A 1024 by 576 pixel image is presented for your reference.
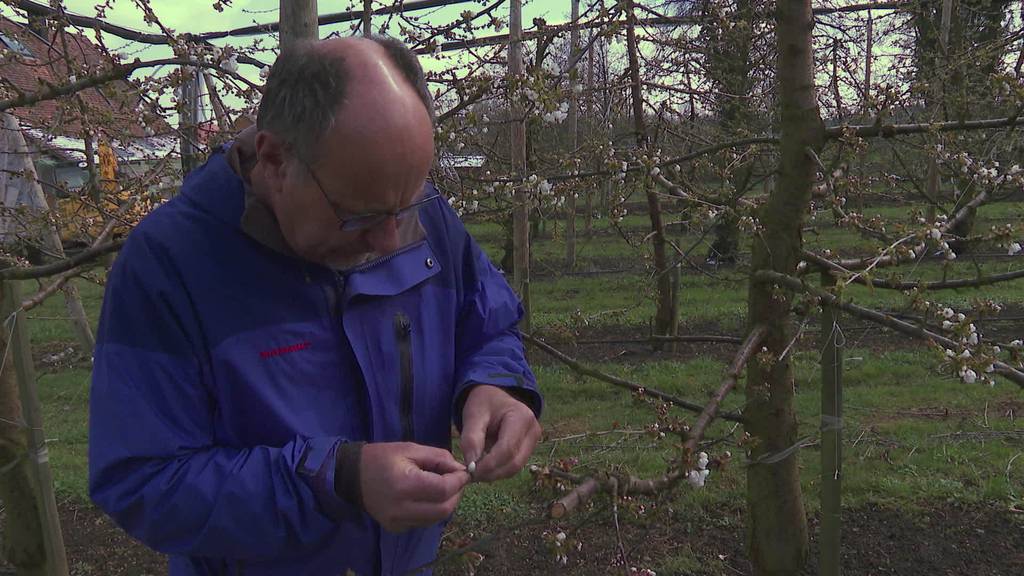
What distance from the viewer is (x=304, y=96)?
1259 mm

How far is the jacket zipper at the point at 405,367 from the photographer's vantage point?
1508 mm

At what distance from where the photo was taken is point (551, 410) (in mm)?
5930

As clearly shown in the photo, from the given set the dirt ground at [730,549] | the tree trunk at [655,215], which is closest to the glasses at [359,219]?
the dirt ground at [730,549]

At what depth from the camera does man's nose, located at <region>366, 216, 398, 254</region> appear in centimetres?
138

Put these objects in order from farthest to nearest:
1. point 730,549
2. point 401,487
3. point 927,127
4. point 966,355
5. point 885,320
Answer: point 730,549, point 927,127, point 885,320, point 966,355, point 401,487

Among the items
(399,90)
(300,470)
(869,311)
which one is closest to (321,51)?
(399,90)

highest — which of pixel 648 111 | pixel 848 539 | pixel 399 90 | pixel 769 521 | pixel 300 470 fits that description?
pixel 648 111

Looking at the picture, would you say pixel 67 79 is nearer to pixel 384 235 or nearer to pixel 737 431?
pixel 384 235

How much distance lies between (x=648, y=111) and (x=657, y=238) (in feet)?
5.42

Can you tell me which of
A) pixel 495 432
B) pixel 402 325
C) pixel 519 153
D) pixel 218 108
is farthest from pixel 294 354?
pixel 519 153

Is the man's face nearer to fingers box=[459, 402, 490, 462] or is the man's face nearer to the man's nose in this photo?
the man's nose

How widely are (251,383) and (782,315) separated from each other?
1907 mm

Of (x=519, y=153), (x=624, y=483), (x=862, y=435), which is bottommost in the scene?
(x=862, y=435)

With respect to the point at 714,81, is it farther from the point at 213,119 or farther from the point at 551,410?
the point at 213,119
